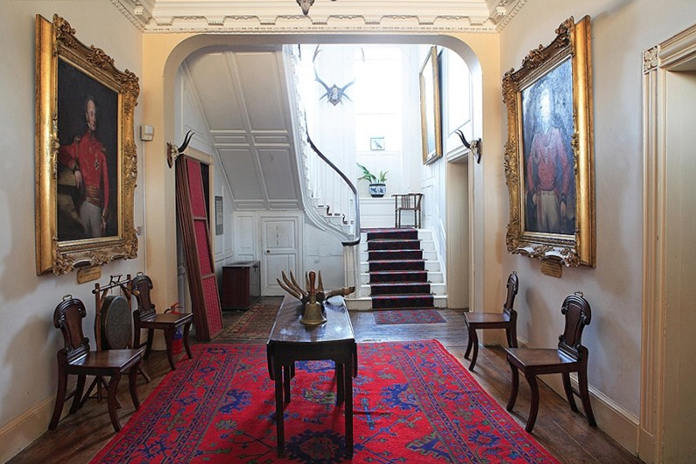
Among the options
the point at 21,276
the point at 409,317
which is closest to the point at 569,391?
the point at 409,317

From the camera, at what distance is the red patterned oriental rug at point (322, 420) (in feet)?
8.04

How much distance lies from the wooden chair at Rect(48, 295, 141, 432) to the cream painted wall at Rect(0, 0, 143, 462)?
12cm

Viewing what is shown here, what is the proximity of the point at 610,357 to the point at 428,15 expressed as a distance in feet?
12.0

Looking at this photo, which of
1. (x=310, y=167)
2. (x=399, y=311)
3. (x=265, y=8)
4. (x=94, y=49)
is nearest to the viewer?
(x=94, y=49)

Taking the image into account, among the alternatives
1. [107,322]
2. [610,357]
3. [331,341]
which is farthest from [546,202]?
[107,322]

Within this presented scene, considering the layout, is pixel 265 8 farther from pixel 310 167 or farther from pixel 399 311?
pixel 399 311

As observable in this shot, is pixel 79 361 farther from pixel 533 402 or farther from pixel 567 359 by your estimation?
pixel 567 359

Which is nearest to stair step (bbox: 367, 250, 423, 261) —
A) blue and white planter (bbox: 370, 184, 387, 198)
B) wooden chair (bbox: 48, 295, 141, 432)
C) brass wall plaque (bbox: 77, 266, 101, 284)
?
blue and white planter (bbox: 370, 184, 387, 198)

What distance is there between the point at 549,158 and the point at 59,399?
4.05 metres

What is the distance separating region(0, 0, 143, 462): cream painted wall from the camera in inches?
96.0

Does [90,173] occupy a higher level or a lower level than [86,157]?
lower

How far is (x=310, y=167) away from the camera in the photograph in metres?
7.54

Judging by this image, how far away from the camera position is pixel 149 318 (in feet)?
13.1

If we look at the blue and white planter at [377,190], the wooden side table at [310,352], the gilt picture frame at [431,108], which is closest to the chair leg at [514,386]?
the wooden side table at [310,352]
